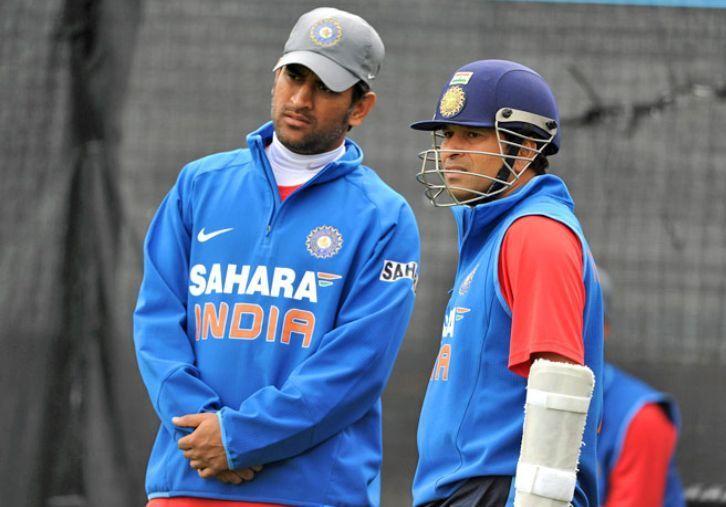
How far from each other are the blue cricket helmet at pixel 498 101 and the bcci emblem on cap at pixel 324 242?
49 cm

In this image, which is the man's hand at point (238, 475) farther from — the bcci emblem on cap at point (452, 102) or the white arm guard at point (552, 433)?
the bcci emblem on cap at point (452, 102)

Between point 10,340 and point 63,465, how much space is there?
0.51m

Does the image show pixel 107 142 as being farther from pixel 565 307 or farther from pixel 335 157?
pixel 565 307

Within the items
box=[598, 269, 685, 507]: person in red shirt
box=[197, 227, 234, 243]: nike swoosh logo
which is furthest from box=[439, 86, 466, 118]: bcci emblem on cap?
box=[598, 269, 685, 507]: person in red shirt

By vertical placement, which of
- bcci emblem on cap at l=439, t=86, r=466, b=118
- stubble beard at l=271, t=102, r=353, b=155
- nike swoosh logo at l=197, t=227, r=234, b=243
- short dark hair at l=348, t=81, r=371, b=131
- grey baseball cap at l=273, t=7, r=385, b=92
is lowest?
nike swoosh logo at l=197, t=227, r=234, b=243

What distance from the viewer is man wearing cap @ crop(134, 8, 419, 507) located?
122 inches

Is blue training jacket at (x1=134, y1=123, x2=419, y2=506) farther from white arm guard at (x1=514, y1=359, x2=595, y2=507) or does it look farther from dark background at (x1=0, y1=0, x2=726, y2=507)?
dark background at (x1=0, y1=0, x2=726, y2=507)

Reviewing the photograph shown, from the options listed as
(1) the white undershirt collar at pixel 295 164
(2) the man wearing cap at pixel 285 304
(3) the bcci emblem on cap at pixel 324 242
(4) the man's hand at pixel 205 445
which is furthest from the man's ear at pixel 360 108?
(4) the man's hand at pixel 205 445

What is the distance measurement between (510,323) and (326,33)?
119 centimetres

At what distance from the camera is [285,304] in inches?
125

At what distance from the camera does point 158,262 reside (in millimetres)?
3346

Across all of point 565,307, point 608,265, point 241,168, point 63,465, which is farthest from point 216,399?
point 608,265

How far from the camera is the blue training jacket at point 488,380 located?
2.62 m

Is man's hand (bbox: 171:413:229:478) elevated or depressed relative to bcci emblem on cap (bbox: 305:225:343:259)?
depressed
